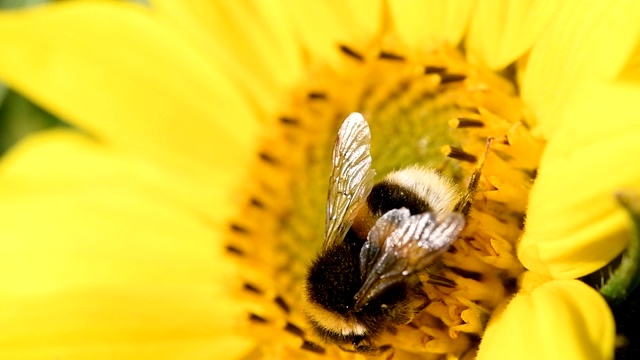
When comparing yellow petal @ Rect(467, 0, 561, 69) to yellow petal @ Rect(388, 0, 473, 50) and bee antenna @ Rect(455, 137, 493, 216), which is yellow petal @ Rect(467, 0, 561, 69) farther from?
bee antenna @ Rect(455, 137, 493, 216)

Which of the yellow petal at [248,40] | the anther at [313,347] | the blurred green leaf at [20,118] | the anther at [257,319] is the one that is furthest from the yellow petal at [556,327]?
Answer: the blurred green leaf at [20,118]

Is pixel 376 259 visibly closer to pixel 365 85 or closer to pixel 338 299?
pixel 338 299

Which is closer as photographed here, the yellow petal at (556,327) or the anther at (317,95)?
the yellow petal at (556,327)

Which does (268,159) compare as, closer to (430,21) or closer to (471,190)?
(430,21)

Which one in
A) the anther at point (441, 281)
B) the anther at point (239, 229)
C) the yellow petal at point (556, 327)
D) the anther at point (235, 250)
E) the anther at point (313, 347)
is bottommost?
the yellow petal at point (556, 327)

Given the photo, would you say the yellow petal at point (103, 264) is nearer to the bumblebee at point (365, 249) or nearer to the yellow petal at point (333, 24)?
the yellow petal at point (333, 24)

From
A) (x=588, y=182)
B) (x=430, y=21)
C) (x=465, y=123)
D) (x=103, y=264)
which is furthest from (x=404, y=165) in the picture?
(x=103, y=264)

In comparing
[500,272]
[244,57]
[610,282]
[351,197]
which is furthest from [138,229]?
[610,282]

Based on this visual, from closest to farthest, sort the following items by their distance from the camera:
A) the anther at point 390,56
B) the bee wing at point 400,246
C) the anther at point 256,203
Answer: the bee wing at point 400,246
the anther at point 390,56
the anther at point 256,203
